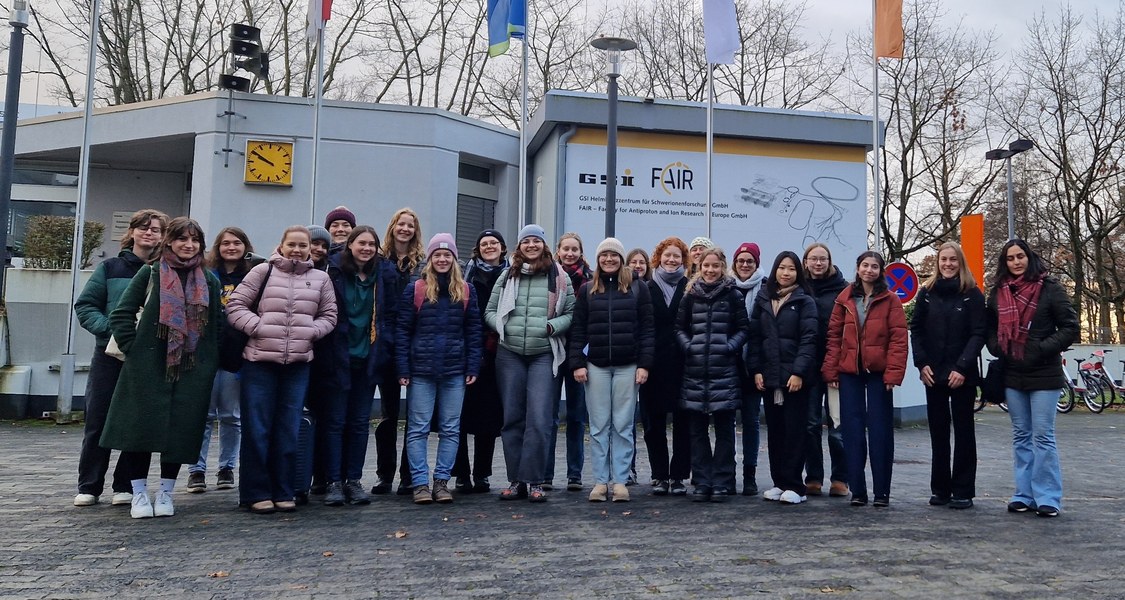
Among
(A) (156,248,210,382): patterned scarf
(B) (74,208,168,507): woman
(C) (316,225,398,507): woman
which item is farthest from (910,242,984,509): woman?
(B) (74,208,168,507): woman

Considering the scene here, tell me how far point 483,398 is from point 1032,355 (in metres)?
3.93

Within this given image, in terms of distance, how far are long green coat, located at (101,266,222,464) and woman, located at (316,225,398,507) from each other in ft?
2.85

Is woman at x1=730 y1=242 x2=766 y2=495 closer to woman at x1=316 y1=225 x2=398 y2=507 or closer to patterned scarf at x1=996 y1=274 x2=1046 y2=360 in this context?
patterned scarf at x1=996 y1=274 x2=1046 y2=360

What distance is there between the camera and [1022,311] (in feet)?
20.7

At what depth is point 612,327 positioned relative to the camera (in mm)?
6527

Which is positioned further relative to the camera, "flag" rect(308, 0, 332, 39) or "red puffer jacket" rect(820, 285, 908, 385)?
"flag" rect(308, 0, 332, 39)

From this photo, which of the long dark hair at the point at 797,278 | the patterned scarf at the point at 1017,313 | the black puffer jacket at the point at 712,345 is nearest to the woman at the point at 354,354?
the black puffer jacket at the point at 712,345

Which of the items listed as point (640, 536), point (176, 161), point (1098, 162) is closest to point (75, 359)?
point (176, 161)

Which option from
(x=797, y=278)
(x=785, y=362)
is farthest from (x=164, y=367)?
(x=797, y=278)

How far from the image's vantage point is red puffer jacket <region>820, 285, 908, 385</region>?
21.1ft

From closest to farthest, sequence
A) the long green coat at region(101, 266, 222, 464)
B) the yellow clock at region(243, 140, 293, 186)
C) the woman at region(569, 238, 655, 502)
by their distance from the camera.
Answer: the long green coat at region(101, 266, 222, 464)
the woman at region(569, 238, 655, 502)
the yellow clock at region(243, 140, 293, 186)

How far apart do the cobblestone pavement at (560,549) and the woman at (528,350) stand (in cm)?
38

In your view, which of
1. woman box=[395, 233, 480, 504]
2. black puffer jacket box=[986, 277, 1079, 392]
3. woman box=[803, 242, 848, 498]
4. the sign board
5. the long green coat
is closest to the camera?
the long green coat

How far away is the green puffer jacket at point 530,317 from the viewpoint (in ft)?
21.3
